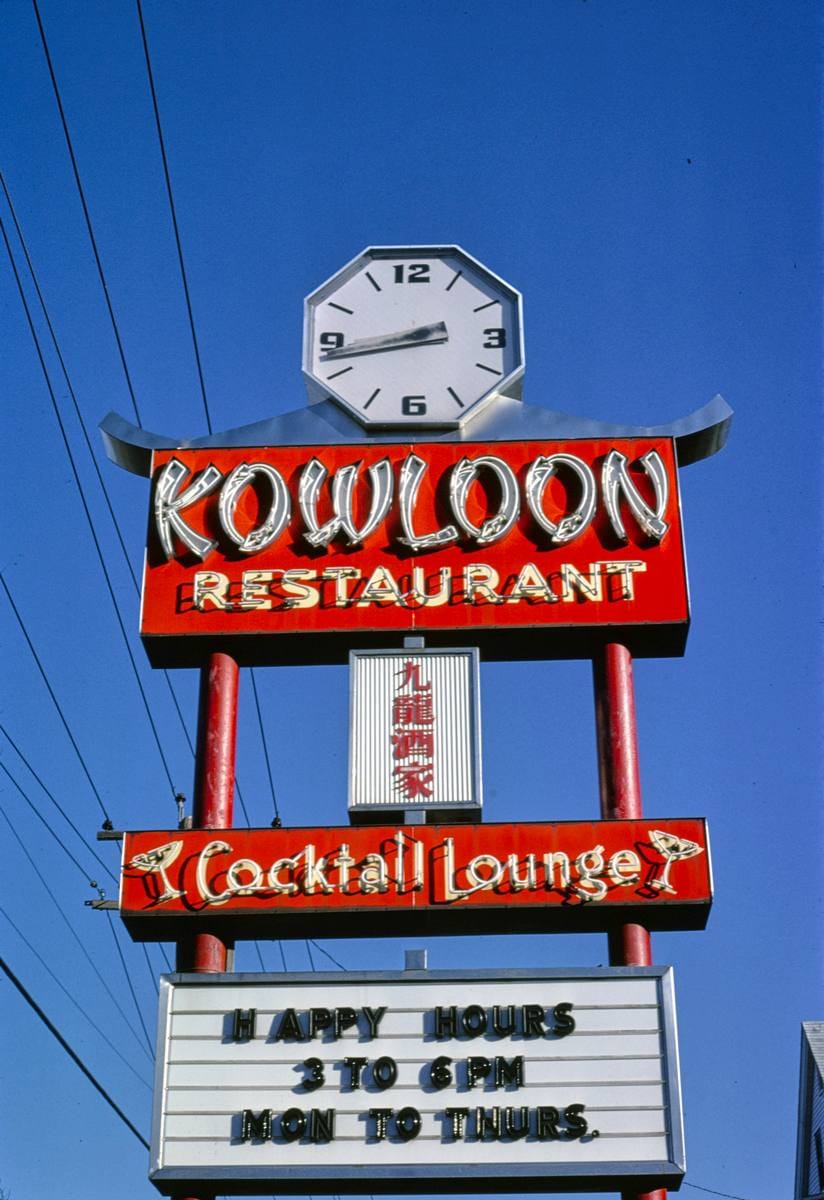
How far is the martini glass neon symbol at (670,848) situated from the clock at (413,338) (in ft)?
15.6

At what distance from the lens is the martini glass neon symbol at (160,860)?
13758 mm

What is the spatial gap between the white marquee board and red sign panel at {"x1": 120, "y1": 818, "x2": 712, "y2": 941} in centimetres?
47

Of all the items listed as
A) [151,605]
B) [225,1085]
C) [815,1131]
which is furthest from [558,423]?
[815,1131]

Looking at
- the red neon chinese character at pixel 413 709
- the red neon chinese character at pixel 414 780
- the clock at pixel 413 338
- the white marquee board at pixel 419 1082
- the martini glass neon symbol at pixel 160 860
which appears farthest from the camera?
the clock at pixel 413 338

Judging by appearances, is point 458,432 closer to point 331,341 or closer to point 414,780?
point 331,341

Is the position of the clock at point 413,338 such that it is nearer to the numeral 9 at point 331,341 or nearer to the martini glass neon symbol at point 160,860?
the numeral 9 at point 331,341

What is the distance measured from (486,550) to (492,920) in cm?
354

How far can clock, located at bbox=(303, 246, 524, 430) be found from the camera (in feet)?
54.4

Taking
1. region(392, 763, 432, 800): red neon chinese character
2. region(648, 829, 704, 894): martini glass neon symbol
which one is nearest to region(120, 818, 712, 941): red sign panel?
region(648, 829, 704, 894): martini glass neon symbol

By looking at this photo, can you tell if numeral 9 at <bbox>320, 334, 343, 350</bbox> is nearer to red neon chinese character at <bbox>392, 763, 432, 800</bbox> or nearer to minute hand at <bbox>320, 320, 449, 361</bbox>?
minute hand at <bbox>320, 320, 449, 361</bbox>

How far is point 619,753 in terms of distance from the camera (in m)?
14.5

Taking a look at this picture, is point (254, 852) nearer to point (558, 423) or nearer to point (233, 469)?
point (233, 469)

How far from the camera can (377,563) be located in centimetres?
1551

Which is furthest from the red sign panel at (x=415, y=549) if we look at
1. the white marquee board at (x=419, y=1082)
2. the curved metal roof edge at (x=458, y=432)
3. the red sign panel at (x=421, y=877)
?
the white marquee board at (x=419, y=1082)
